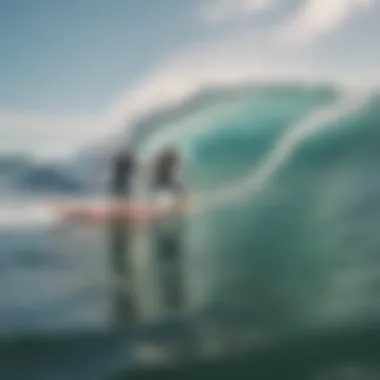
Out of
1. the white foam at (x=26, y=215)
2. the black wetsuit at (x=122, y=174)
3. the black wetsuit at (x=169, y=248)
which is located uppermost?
the black wetsuit at (x=122, y=174)

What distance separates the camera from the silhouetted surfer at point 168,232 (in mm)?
1551

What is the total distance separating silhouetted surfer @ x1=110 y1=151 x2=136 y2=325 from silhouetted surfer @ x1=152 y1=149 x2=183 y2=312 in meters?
0.06

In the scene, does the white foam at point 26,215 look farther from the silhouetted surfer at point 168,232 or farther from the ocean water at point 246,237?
the silhouetted surfer at point 168,232

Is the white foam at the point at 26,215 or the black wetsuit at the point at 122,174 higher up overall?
the black wetsuit at the point at 122,174

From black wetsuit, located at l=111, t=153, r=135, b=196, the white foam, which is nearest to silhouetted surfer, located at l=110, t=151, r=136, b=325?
black wetsuit, located at l=111, t=153, r=135, b=196

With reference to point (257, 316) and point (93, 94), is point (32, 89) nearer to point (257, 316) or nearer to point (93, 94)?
point (93, 94)

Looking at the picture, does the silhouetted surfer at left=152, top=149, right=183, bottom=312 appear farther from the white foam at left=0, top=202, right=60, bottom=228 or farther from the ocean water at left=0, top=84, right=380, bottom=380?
the white foam at left=0, top=202, right=60, bottom=228

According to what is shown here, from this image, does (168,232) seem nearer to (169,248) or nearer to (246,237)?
(169,248)

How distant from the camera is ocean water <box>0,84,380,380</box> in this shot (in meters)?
1.53

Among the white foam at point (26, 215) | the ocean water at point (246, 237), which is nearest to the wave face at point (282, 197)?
the ocean water at point (246, 237)

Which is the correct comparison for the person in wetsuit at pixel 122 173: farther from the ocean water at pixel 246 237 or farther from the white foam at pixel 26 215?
the white foam at pixel 26 215

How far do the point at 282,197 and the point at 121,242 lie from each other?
398 mm

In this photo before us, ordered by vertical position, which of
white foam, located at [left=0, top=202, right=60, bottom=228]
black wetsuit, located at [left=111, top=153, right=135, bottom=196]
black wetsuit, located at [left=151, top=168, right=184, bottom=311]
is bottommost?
black wetsuit, located at [left=151, top=168, right=184, bottom=311]

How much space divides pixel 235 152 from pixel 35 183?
0.49 metres
